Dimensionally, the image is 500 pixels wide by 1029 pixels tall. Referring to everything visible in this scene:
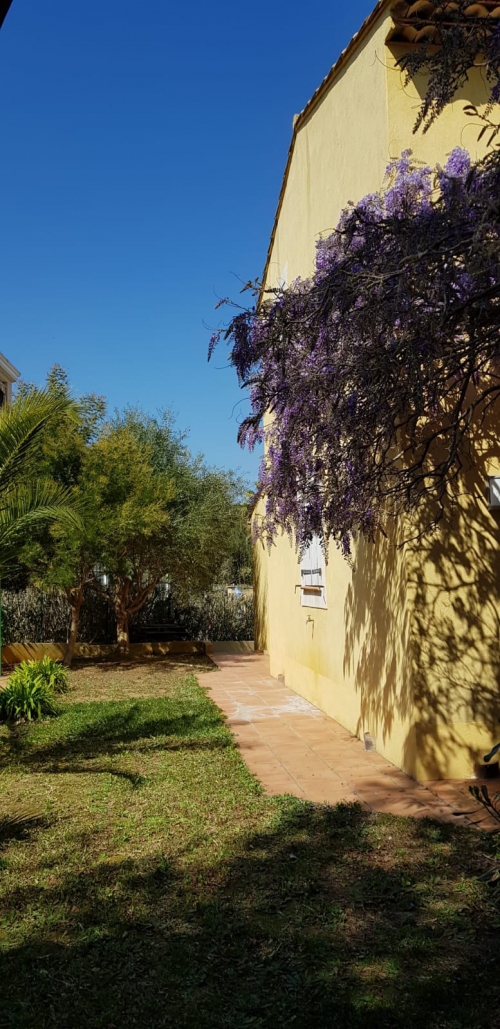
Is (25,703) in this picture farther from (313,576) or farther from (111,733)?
(313,576)

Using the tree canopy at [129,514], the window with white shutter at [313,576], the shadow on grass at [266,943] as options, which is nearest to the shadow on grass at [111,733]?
the window with white shutter at [313,576]

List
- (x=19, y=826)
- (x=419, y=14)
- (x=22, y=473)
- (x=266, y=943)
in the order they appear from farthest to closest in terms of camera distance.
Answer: (x=22, y=473) < (x=419, y=14) < (x=19, y=826) < (x=266, y=943)

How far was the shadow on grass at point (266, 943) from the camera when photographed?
9.95ft

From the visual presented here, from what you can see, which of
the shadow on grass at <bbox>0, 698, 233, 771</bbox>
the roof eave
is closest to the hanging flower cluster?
the roof eave

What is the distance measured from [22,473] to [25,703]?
3.84m

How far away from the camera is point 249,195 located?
12609 mm

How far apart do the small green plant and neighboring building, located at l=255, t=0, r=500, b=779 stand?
392 cm

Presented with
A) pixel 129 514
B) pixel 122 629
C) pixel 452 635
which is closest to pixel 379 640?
pixel 452 635

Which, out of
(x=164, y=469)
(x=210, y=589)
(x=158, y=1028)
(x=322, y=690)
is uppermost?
(x=164, y=469)

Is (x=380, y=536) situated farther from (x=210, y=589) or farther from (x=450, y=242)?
(x=210, y=589)

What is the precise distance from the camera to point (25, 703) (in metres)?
9.84

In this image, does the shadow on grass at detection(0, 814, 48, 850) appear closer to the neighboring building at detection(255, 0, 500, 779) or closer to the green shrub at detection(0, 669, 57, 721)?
the neighboring building at detection(255, 0, 500, 779)

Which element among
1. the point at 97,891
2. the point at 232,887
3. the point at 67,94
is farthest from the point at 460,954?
the point at 67,94

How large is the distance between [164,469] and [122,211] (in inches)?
234
